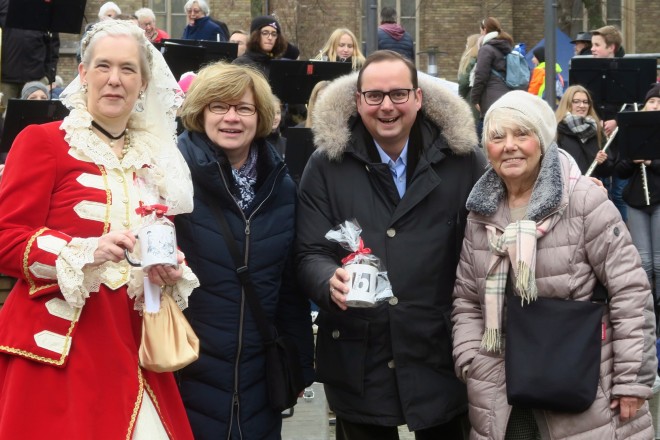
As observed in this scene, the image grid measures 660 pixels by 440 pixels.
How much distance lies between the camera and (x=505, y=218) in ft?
16.1

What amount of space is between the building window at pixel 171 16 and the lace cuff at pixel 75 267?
72.2 feet

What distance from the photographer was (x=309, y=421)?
7.00 meters

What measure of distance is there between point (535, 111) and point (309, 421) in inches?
112

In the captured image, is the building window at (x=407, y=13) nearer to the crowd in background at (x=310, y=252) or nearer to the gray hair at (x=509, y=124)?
the crowd in background at (x=310, y=252)

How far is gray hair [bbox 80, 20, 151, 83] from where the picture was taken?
178 inches

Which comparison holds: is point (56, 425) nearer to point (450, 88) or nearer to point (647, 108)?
point (450, 88)

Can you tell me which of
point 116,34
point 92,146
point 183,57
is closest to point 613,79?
point 183,57

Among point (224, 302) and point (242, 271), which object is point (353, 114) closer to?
point (242, 271)

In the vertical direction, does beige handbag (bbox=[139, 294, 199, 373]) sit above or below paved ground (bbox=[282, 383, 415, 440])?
above

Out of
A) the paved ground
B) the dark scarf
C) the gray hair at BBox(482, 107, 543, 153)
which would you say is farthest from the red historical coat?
the paved ground

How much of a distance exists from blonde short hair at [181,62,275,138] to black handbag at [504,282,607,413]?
1.39m

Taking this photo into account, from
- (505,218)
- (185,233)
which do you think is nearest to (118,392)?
(185,233)

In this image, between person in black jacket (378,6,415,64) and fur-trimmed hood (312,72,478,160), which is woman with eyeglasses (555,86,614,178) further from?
fur-trimmed hood (312,72,478,160)

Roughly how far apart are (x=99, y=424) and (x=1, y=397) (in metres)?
0.36
